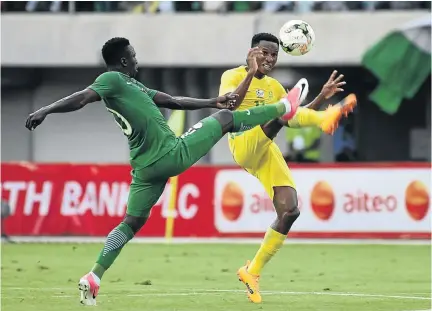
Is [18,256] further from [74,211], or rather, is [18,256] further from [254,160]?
[254,160]

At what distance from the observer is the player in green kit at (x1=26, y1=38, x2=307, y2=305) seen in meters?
11.0

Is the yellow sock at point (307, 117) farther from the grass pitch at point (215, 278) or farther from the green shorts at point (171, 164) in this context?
the grass pitch at point (215, 278)

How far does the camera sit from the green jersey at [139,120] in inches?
435

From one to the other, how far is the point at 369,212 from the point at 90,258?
19.9 feet

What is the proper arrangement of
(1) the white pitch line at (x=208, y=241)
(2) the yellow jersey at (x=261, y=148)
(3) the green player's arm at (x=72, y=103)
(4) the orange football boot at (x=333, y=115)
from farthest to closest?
(1) the white pitch line at (x=208, y=241)
(2) the yellow jersey at (x=261, y=148)
(4) the orange football boot at (x=333, y=115)
(3) the green player's arm at (x=72, y=103)

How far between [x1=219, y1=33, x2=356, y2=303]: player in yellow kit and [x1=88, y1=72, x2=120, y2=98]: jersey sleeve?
1.61m

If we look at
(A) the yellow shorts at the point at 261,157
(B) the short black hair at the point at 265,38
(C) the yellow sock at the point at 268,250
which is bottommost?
Answer: (C) the yellow sock at the point at 268,250

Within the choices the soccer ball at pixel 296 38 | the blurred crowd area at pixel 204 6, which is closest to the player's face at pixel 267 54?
the soccer ball at pixel 296 38

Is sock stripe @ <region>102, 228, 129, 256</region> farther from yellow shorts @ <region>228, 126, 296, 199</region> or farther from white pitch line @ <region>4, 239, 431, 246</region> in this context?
white pitch line @ <region>4, 239, 431, 246</region>

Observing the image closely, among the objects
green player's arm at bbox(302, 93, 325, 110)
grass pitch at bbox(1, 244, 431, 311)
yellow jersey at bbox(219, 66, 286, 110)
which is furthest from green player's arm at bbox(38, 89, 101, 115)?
green player's arm at bbox(302, 93, 325, 110)

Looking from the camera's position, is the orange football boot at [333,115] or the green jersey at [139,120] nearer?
the green jersey at [139,120]

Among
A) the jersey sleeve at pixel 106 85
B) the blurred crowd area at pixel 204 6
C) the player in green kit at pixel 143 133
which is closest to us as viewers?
the jersey sleeve at pixel 106 85

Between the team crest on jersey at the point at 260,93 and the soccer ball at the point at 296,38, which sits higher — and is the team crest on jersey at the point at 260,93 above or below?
below

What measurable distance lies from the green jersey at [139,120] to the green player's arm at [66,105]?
252 mm
